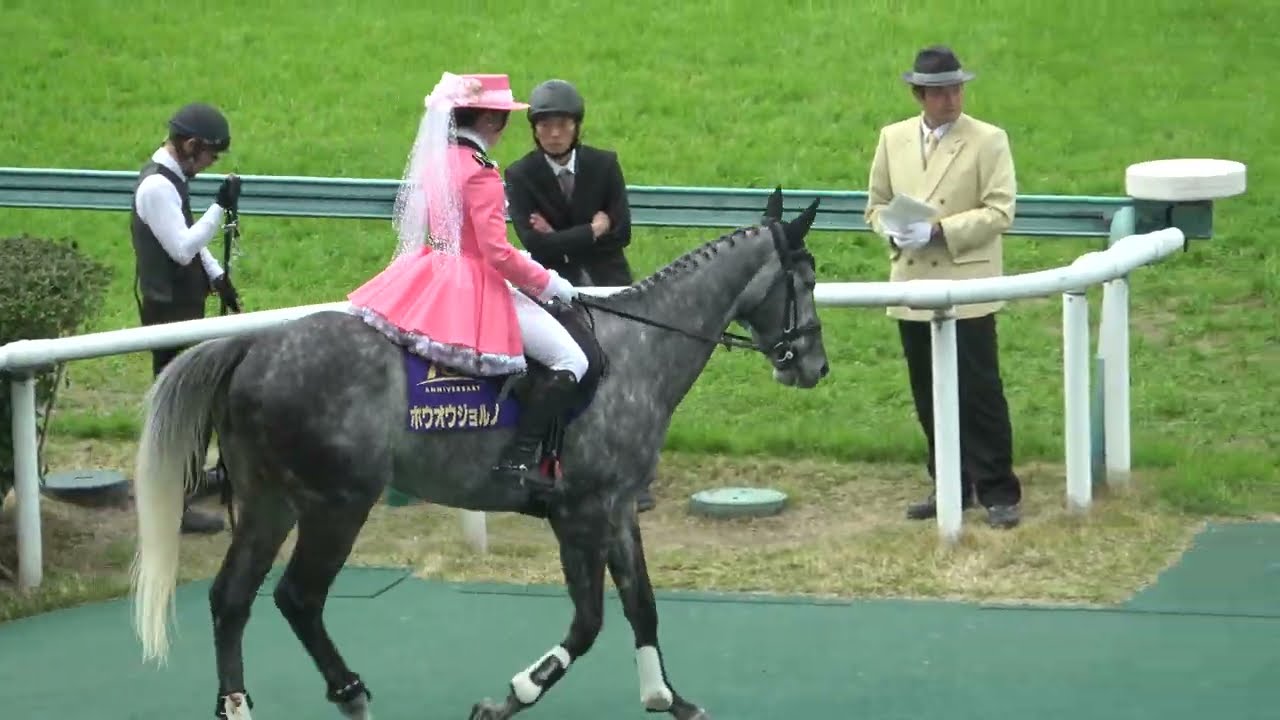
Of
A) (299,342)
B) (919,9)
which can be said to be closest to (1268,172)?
(919,9)

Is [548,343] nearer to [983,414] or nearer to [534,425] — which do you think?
[534,425]

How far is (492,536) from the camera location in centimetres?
898

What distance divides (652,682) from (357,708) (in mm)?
864

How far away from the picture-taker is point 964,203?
8.80 m

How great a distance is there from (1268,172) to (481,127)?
306 inches

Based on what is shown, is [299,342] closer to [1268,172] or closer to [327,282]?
[327,282]

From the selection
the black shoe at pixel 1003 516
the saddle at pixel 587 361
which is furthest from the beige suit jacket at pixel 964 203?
the saddle at pixel 587 361

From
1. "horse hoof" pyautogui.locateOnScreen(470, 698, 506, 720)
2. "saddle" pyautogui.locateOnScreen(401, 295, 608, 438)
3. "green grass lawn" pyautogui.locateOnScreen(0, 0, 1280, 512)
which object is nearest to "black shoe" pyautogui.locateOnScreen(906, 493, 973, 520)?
"green grass lawn" pyautogui.locateOnScreen(0, 0, 1280, 512)

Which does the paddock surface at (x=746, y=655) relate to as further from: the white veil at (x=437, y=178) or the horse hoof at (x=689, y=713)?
the white veil at (x=437, y=178)

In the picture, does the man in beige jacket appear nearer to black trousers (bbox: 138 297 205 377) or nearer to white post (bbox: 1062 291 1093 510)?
white post (bbox: 1062 291 1093 510)

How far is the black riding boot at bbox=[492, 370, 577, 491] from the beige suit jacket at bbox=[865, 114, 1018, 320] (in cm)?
239

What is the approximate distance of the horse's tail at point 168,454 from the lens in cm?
Answer: 661

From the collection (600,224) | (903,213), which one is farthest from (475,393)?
(903,213)

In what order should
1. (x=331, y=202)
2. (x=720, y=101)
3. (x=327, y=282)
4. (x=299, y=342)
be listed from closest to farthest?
(x=299, y=342) → (x=331, y=202) → (x=327, y=282) → (x=720, y=101)
